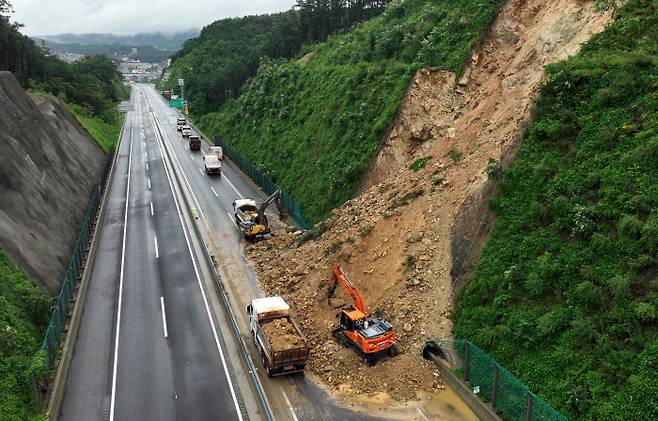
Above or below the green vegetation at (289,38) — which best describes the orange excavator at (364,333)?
below

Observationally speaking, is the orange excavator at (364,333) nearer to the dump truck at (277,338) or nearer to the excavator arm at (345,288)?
the excavator arm at (345,288)

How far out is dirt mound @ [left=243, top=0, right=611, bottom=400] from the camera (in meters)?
23.7

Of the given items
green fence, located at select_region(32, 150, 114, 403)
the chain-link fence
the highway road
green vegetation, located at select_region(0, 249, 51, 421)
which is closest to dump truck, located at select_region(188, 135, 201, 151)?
green fence, located at select_region(32, 150, 114, 403)

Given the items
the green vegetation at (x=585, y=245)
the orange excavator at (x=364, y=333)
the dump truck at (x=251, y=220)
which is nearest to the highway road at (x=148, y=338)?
the dump truck at (x=251, y=220)

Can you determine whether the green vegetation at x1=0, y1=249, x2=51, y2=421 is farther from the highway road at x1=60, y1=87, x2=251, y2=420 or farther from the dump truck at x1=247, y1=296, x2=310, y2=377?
the dump truck at x1=247, y1=296, x2=310, y2=377

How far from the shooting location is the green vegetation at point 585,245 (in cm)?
1677

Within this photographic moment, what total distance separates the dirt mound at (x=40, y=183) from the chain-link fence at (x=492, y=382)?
2098cm

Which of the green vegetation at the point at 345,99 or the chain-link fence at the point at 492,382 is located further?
the green vegetation at the point at 345,99

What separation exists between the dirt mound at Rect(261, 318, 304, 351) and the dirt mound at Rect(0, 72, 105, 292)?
13140mm

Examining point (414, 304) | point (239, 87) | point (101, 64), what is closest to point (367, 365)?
point (414, 304)

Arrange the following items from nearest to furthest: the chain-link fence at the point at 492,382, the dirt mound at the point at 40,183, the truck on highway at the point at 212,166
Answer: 1. the chain-link fence at the point at 492,382
2. the dirt mound at the point at 40,183
3. the truck on highway at the point at 212,166

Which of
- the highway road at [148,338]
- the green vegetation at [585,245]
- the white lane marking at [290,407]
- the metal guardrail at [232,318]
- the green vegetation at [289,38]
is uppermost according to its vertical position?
the green vegetation at [289,38]

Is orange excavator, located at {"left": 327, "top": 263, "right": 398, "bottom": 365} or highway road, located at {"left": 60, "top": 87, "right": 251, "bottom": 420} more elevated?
orange excavator, located at {"left": 327, "top": 263, "right": 398, "bottom": 365}

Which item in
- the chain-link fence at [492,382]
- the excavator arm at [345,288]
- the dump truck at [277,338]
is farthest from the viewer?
the excavator arm at [345,288]
